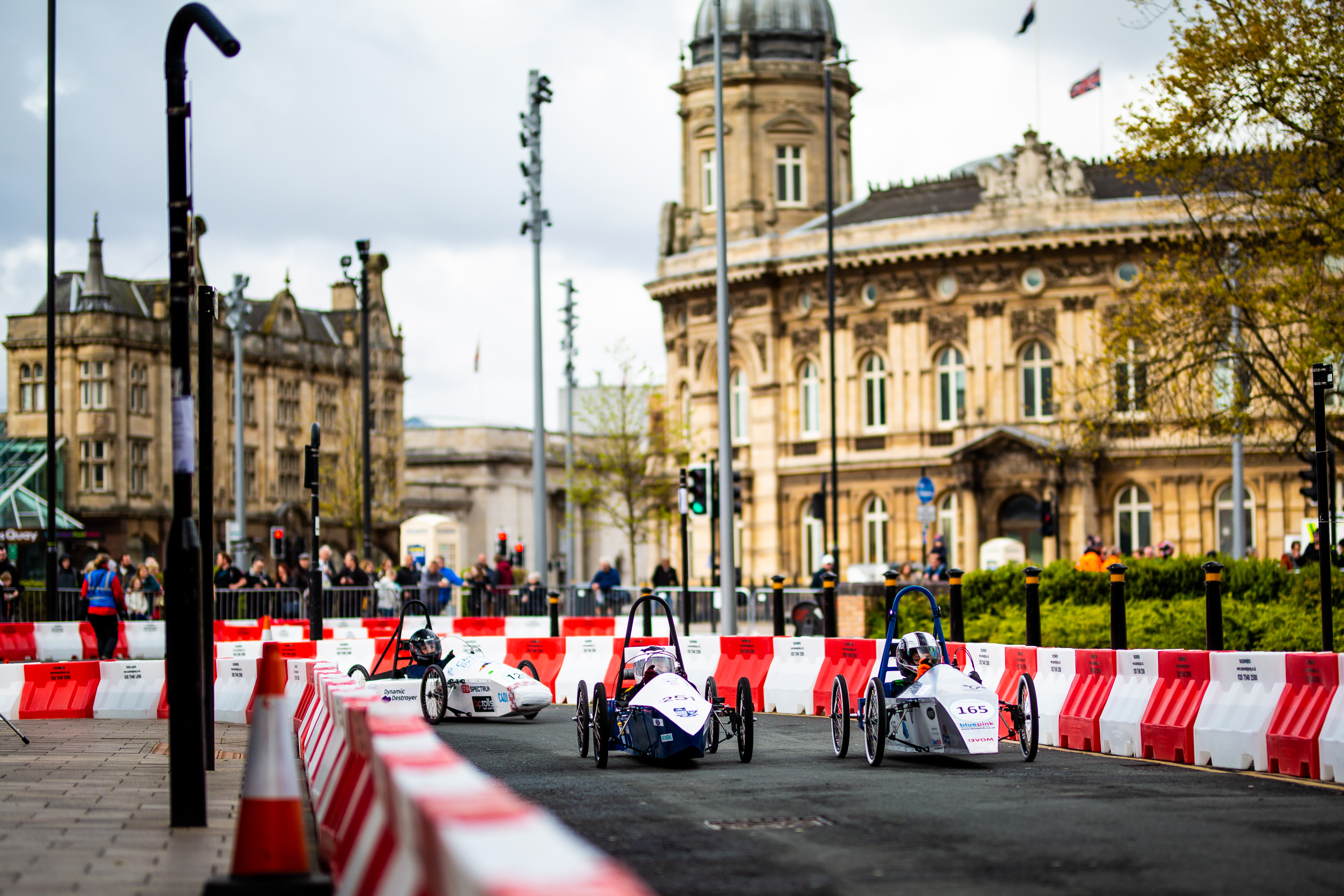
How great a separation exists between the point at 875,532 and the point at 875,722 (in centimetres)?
4554

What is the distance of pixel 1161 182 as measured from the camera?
2641 centimetres

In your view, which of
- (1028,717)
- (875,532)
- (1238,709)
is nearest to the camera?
(1238,709)

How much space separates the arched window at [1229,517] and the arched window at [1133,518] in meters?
1.98

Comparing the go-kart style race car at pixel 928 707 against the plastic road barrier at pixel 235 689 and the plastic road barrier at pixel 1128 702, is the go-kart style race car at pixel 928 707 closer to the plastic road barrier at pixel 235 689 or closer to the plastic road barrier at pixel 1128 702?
the plastic road barrier at pixel 1128 702

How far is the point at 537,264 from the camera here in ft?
121

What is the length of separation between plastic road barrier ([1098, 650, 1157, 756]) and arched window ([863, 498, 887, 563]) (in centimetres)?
4357

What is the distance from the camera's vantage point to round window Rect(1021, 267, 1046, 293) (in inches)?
2232

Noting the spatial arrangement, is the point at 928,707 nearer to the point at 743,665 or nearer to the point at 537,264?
the point at 743,665

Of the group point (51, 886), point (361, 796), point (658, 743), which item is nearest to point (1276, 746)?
point (658, 743)

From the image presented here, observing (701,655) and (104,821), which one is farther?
(701,655)

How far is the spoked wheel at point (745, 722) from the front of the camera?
47.1 feet

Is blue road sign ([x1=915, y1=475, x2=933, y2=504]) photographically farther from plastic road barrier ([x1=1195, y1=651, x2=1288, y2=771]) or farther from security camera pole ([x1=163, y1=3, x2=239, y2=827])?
security camera pole ([x1=163, y1=3, x2=239, y2=827])

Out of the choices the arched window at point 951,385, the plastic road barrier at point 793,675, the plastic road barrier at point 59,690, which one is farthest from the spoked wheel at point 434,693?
the arched window at point 951,385

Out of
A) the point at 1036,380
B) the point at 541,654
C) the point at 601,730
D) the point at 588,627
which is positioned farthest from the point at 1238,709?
the point at 1036,380
